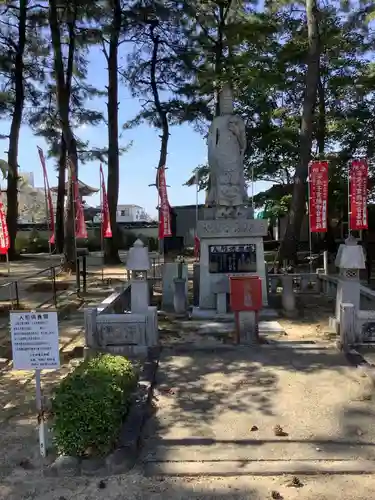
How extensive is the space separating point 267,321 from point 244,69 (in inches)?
455

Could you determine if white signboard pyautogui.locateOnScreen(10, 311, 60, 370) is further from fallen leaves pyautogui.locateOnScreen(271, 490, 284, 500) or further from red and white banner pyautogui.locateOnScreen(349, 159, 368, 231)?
red and white banner pyautogui.locateOnScreen(349, 159, 368, 231)

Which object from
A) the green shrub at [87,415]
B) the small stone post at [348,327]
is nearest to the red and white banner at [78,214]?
the small stone post at [348,327]

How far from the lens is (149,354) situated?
6.86 m

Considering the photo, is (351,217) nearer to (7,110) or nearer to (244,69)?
(244,69)

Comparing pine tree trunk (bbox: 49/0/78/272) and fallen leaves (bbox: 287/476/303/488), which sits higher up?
pine tree trunk (bbox: 49/0/78/272)

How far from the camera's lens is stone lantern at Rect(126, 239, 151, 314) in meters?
7.47

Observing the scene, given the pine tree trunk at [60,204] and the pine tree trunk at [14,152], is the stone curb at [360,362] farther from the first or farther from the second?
the pine tree trunk at [60,204]

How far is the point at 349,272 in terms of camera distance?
761 cm

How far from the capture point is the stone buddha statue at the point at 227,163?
10406 millimetres

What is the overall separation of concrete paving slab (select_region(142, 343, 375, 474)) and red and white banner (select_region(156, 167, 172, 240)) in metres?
12.8

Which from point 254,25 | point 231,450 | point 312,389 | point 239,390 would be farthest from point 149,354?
point 254,25

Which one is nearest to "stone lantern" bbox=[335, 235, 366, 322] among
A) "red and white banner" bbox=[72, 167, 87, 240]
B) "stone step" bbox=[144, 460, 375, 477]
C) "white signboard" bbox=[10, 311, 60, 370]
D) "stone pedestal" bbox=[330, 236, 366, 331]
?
"stone pedestal" bbox=[330, 236, 366, 331]

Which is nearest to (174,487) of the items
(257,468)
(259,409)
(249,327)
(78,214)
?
(257,468)

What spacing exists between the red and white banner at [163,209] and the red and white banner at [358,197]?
24.8ft
